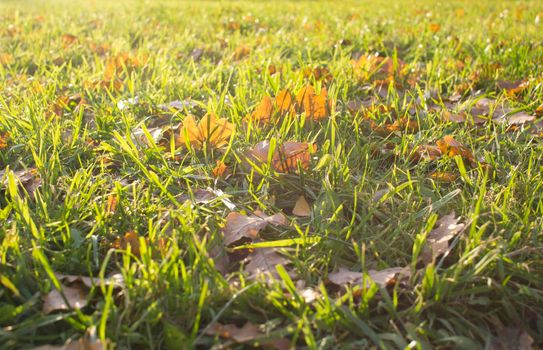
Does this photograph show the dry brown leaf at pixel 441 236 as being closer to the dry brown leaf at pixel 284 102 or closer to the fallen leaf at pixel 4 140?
the dry brown leaf at pixel 284 102

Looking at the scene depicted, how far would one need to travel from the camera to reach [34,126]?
200 cm

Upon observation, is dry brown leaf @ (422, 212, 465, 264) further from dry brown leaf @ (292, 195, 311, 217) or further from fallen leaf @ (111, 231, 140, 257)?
fallen leaf @ (111, 231, 140, 257)

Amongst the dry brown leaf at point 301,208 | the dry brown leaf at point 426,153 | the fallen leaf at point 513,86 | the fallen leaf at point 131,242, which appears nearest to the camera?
the fallen leaf at point 131,242

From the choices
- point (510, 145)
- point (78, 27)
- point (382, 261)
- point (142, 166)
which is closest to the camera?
point (382, 261)

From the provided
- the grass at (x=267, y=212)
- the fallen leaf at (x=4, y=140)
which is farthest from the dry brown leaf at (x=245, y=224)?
the fallen leaf at (x=4, y=140)

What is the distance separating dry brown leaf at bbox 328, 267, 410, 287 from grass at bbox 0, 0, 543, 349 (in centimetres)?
2

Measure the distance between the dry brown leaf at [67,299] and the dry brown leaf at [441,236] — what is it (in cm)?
87

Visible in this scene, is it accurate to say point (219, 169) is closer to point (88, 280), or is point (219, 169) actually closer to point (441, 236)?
point (88, 280)

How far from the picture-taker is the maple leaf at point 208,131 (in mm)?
1892

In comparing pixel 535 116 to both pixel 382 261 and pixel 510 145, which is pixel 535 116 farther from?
pixel 382 261

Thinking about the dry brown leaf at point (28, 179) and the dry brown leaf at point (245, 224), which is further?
the dry brown leaf at point (28, 179)

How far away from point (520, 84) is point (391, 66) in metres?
0.66

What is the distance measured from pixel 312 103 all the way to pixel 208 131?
0.46 meters

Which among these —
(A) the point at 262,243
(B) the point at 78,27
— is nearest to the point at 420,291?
(A) the point at 262,243
